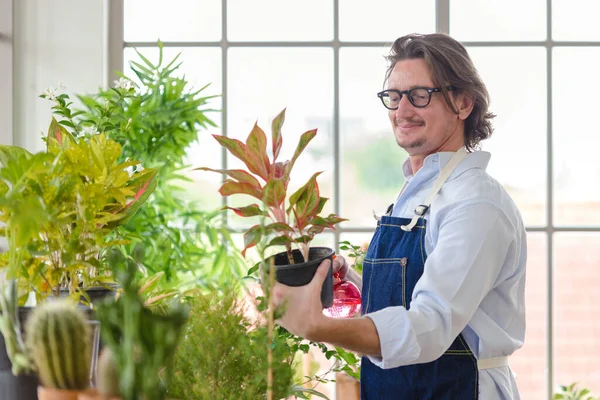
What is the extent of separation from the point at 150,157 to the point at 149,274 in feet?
1.39

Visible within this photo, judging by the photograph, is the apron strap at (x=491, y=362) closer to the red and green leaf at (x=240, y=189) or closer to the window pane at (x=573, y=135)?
the red and green leaf at (x=240, y=189)

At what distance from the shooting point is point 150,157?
2574 mm

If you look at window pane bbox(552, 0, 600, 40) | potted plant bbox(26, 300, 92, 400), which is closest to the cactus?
potted plant bbox(26, 300, 92, 400)

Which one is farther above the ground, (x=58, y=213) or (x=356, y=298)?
(x=58, y=213)

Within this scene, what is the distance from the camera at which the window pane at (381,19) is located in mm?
2824

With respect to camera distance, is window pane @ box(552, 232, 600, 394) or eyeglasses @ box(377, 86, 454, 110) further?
window pane @ box(552, 232, 600, 394)

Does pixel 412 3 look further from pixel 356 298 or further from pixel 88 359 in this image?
pixel 88 359

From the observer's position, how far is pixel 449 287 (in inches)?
52.9

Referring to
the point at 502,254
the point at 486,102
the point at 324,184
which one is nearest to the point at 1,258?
the point at 502,254

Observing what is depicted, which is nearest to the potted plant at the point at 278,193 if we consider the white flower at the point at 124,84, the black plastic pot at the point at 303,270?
the black plastic pot at the point at 303,270

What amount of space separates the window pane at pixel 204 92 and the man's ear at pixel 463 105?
4.23 ft

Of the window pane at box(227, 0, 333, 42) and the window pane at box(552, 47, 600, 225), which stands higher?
the window pane at box(227, 0, 333, 42)

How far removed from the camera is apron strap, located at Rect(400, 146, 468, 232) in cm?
163

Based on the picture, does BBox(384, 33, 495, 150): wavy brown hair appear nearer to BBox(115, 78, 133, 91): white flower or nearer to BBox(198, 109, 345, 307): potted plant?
BBox(198, 109, 345, 307): potted plant
